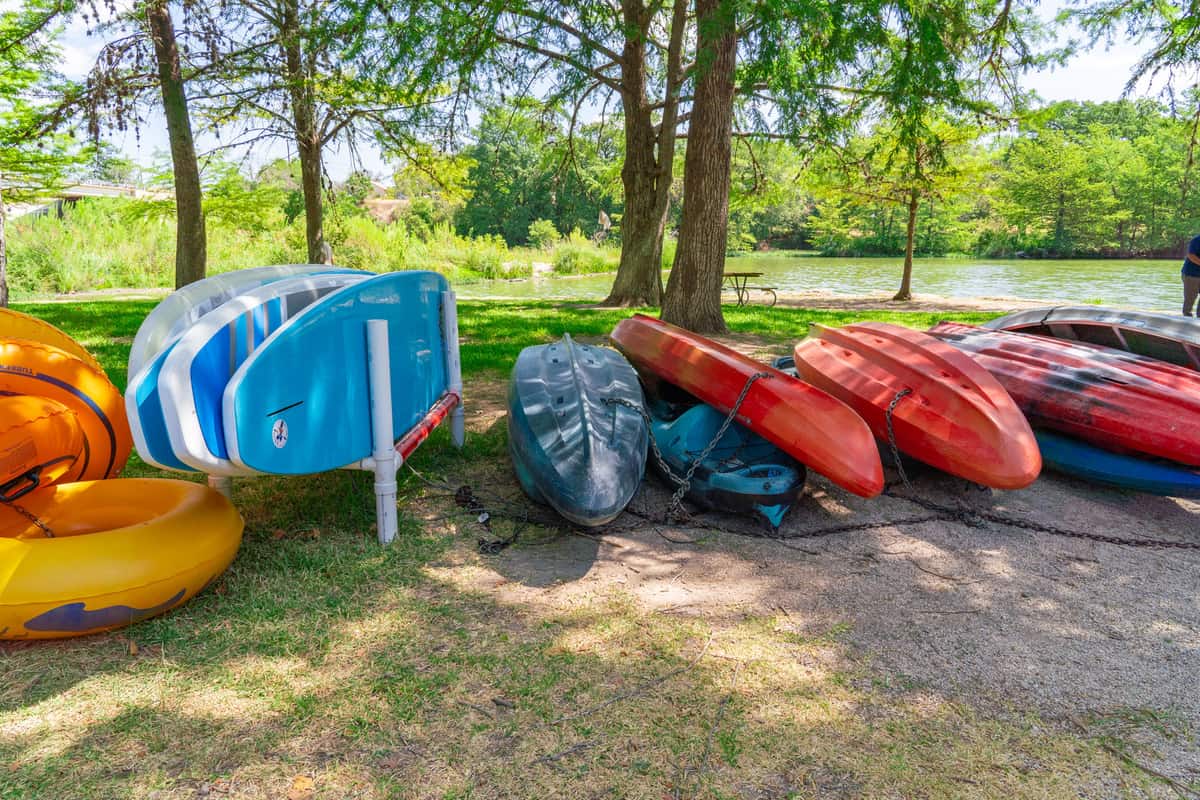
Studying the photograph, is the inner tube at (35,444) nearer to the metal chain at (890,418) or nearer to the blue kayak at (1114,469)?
the metal chain at (890,418)

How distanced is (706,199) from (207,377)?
20.4 ft

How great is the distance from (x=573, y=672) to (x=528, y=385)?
218 cm

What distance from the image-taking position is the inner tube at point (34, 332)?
3283 millimetres

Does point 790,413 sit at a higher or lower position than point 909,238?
lower

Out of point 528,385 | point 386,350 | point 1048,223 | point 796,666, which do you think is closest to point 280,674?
point 386,350

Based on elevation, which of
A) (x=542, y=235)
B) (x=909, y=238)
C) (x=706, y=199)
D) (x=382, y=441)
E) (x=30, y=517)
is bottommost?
(x=30, y=517)

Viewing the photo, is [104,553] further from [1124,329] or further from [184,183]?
[184,183]

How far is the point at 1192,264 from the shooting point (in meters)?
7.68

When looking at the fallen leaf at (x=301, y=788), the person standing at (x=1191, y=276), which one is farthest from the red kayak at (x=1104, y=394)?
the fallen leaf at (x=301, y=788)

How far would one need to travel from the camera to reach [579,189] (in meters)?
13.8

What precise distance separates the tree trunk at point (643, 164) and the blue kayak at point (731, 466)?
8260 millimetres

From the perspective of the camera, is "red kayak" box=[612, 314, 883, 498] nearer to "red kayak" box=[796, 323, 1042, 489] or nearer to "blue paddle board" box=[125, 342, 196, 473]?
"red kayak" box=[796, 323, 1042, 489]

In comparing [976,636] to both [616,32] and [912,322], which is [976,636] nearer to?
[912,322]

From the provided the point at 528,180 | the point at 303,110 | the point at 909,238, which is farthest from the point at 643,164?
the point at 528,180
